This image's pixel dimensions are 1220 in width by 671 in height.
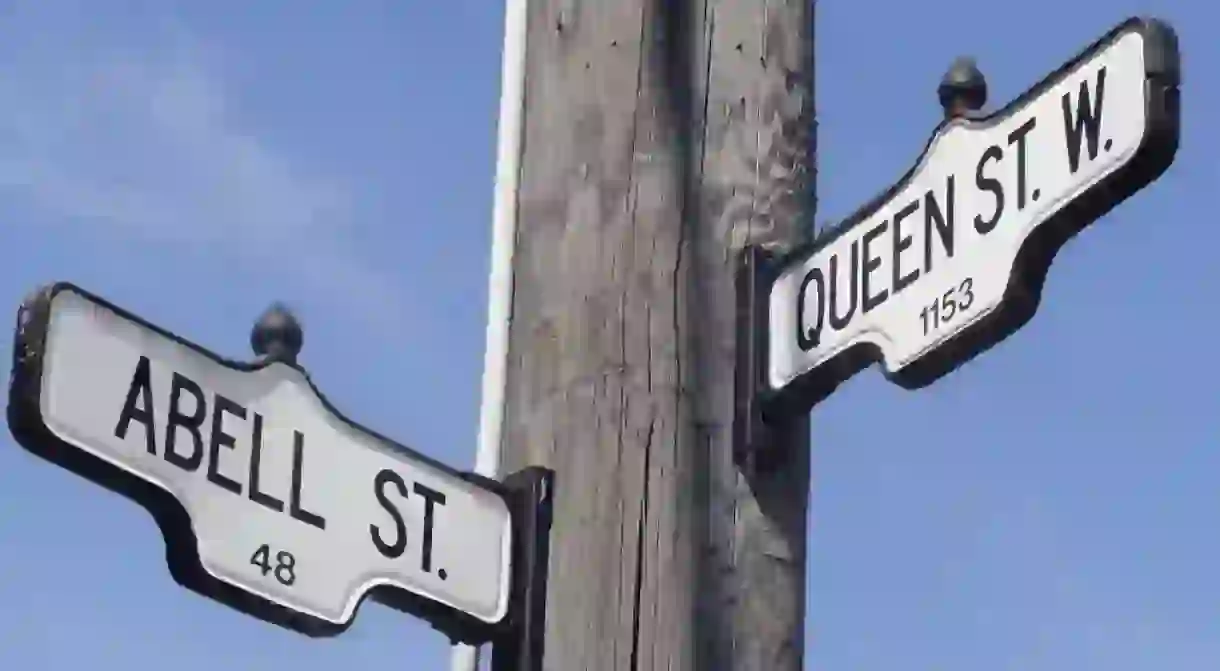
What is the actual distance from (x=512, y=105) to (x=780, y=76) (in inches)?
15.3

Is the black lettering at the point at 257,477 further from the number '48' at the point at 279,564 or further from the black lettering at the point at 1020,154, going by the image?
the black lettering at the point at 1020,154

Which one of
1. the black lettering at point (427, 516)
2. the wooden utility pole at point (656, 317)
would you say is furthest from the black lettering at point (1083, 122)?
the black lettering at point (427, 516)

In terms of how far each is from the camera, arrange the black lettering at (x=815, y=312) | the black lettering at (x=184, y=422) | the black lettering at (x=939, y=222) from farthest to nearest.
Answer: the black lettering at (x=815, y=312)
the black lettering at (x=939, y=222)
the black lettering at (x=184, y=422)

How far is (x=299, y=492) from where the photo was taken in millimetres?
3797

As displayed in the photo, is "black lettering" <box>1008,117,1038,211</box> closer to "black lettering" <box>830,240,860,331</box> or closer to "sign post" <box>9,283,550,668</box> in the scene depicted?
"black lettering" <box>830,240,860,331</box>

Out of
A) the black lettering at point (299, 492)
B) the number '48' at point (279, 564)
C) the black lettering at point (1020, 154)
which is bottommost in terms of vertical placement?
the number '48' at point (279, 564)

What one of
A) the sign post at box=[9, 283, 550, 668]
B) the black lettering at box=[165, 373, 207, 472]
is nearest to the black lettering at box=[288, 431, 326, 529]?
the sign post at box=[9, 283, 550, 668]

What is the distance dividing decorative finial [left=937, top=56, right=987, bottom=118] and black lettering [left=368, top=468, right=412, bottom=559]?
0.88 meters

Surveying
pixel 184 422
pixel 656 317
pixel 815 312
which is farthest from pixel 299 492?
pixel 815 312

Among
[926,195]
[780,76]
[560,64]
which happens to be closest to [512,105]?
[560,64]

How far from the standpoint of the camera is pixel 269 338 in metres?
3.87

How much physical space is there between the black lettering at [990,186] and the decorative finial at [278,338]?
906 millimetres

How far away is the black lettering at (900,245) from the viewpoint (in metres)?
3.86

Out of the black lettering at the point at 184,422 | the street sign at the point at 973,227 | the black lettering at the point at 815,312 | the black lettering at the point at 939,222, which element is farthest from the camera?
the black lettering at the point at 815,312
